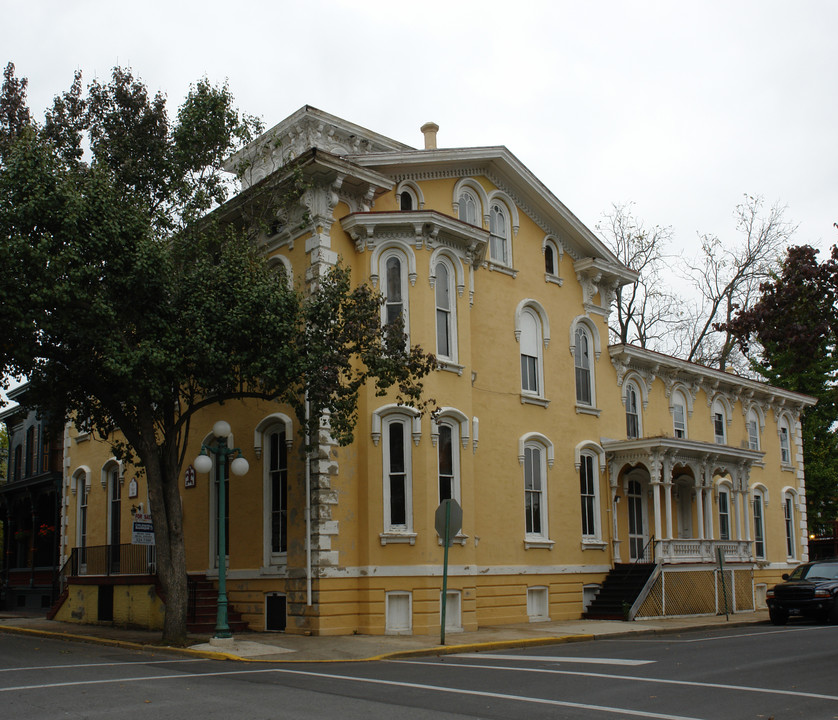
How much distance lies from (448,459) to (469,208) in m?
7.05

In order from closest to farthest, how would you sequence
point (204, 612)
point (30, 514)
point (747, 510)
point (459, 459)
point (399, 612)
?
point (399, 612)
point (204, 612)
point (459, 459)
point (747, 510)
point (30, 514)

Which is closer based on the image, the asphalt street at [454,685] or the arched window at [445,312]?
the asphalt street at [454,685]

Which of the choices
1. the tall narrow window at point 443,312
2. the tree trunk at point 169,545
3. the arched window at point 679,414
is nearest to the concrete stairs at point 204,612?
the tree trunk at point 169,545

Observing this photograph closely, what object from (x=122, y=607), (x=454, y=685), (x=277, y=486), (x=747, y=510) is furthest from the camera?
(x=747, y=510)

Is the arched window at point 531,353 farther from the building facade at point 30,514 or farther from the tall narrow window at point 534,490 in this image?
the building facade at point 30,514

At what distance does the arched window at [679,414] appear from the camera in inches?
1206

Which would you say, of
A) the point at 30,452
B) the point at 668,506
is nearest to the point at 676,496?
the point at 668,506

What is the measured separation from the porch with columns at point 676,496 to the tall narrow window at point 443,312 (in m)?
7.44

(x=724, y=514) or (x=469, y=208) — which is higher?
(x=469, y=208)

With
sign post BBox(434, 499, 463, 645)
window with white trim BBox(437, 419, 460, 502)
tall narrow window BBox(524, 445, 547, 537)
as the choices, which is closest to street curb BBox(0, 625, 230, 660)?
sign post BBox(434, 499, 463, 645)

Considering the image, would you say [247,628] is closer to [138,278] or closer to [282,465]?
[282,465]

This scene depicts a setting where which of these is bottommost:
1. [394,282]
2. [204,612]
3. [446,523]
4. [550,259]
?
[204,612]

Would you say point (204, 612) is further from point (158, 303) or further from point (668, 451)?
point (668, 451)

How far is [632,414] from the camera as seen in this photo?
29078 mm
